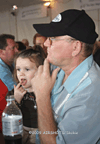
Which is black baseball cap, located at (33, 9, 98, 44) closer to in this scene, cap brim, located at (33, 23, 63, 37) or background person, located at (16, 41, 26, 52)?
cap brim, located at (33, 23, 63, 37)

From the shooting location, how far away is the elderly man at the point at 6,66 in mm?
911

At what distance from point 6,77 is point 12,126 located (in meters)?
0.35

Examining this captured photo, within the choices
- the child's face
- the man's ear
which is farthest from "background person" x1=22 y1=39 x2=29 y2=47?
the man's ear

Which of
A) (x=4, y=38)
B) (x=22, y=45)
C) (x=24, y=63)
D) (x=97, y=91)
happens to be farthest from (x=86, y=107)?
(x=4, y=38)

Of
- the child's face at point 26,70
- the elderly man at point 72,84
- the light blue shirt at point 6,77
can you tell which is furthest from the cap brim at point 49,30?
the light blue shirt at point 6,77

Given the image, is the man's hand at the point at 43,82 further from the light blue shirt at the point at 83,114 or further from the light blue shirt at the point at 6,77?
the light blue shirt at the point at 6,77

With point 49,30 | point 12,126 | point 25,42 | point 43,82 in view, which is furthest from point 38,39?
point 12,126

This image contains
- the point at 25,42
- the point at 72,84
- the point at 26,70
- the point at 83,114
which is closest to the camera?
the point at 83,114

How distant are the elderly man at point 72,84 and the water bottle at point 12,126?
11cm

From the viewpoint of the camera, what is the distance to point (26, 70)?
0.87 metres

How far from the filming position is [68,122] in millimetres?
655

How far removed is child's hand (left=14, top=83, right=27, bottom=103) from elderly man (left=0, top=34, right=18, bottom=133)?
4cm

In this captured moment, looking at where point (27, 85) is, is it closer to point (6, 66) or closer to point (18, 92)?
point (18, 92)

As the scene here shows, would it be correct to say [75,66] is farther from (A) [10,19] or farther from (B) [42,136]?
(A) [10,19]
